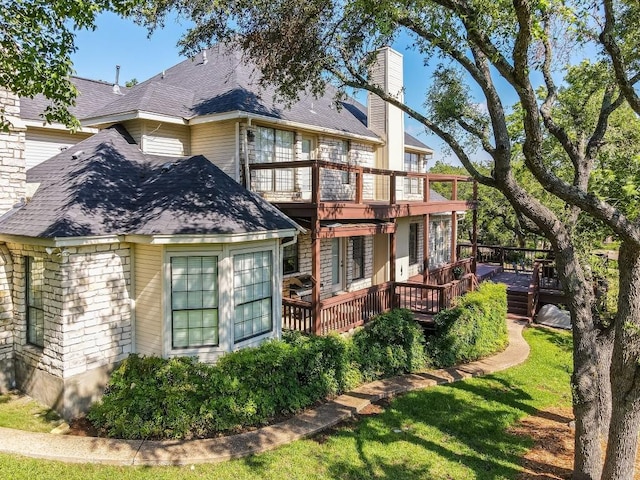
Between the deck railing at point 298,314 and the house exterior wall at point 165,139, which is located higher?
the house exterior wall at point 165,139

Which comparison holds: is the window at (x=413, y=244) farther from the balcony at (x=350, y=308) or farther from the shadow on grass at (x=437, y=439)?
the shadow on grass at (x=437, y=439)

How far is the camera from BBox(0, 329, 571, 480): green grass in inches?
254

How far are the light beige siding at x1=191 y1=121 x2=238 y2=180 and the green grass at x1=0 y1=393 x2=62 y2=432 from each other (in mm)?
6958

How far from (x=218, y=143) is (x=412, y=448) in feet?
30.6

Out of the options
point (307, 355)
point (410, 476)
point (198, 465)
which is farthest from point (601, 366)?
point (198, 465)

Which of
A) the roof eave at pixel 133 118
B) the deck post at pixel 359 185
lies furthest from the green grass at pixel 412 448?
the roof eave at pixel 133 118

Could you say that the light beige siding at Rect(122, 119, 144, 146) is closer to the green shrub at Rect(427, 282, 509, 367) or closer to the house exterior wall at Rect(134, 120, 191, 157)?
the house exterior wall at Rect(134, 120, 191, 157)

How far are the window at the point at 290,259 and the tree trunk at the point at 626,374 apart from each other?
908cm

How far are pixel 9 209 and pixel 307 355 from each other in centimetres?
717

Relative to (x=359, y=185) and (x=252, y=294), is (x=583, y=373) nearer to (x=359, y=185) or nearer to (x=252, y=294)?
(x=252, y=294)

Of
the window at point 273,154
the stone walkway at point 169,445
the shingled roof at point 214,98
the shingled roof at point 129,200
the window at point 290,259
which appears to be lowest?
the stone walkway at point 169,445

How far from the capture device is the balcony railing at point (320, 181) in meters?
10.8

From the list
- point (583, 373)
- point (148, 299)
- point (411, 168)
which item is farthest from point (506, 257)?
point (148, 299)

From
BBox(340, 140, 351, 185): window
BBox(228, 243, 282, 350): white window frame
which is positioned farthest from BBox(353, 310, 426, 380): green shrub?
BBox(340, 140, 351, 185): window
